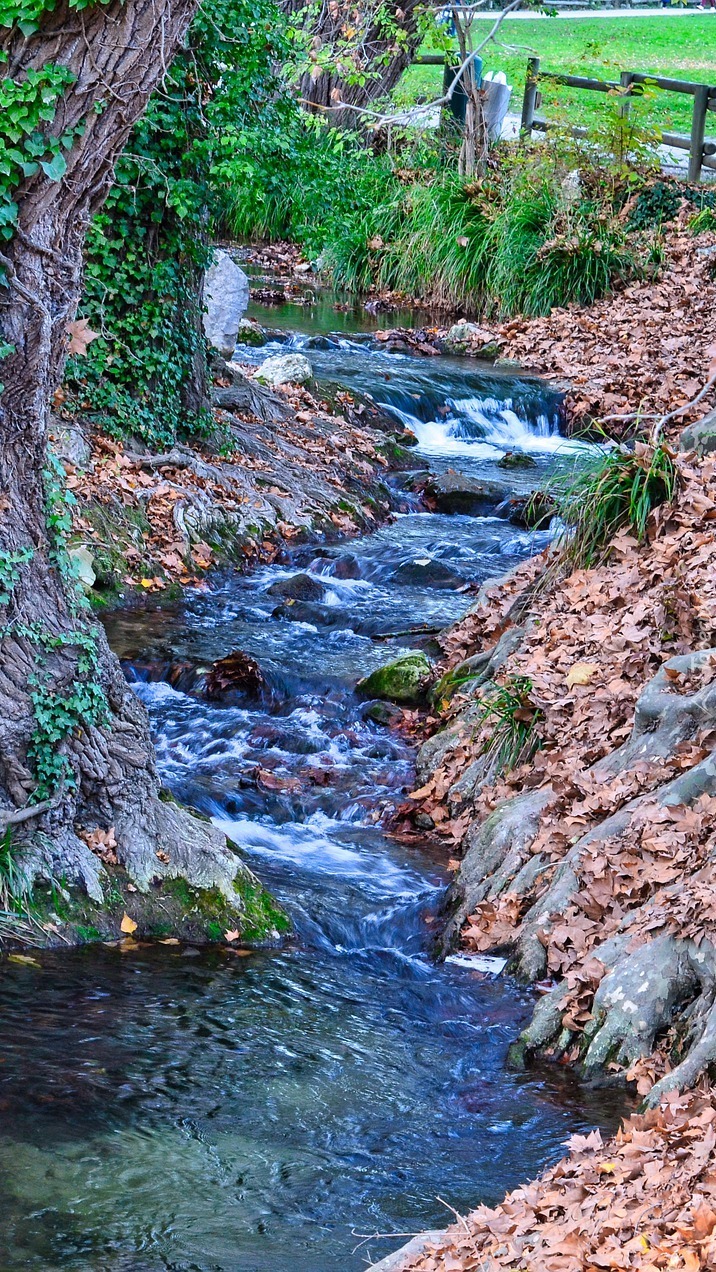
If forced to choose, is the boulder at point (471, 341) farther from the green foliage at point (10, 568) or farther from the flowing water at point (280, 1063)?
the green foliage at point (10, 568)

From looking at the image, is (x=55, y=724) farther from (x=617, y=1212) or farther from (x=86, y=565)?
(x=86, y=565)

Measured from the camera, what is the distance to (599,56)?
27594 mm

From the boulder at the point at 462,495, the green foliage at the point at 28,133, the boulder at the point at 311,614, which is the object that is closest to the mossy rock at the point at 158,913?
the green foliage at the point at 28,133

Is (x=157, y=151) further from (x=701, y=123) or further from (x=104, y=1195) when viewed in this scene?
(x=701, y=123)

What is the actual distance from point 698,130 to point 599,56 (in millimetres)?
5390

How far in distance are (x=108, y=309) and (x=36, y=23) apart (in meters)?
6.89

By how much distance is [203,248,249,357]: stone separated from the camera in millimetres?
15695

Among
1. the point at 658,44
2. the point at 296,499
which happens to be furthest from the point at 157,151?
the point at 658,44

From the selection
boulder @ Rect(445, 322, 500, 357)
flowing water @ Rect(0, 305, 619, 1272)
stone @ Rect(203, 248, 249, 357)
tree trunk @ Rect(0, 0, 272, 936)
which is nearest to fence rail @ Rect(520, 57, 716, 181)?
boulder @ Rect(445, 322, 500, 357)

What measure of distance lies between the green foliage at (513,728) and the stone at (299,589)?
4041mm

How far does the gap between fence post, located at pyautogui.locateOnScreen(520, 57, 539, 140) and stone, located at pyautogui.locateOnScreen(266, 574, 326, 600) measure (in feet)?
53.3

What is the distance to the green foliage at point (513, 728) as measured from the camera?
7.86 metres

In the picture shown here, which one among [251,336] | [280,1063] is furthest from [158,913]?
[251,336]

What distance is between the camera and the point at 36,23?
536 cm
